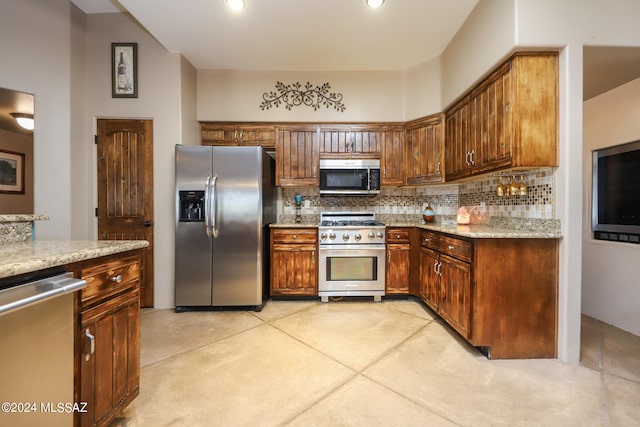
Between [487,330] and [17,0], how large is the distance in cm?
519

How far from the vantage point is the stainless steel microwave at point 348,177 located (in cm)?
339

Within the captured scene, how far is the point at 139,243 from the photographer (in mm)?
1435

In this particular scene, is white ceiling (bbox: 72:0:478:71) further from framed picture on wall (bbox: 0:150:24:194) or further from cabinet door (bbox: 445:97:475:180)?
framed picture on wall (bbox: 0:150:24:194)

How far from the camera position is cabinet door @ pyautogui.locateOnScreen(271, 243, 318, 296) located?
3.16 metres

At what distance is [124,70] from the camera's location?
2967mm

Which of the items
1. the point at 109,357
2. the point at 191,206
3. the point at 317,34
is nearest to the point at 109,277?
the point at 109,357

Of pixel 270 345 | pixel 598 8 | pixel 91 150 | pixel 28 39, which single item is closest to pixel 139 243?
pixel 270 345

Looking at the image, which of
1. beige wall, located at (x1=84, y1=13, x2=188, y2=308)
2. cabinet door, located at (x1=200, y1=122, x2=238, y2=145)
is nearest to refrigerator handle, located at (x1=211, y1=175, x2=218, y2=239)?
beige wall, located at (x1=84, y1=13, x2=188, y2=308)

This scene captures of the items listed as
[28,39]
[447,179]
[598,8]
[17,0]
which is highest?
[17,0]

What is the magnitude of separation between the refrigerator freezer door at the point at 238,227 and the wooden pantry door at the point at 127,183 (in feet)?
2.76

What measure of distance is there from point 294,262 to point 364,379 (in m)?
1.66

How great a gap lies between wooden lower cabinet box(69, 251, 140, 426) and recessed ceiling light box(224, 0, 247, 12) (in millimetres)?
2221

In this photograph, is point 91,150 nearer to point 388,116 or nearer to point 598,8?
point 388,116

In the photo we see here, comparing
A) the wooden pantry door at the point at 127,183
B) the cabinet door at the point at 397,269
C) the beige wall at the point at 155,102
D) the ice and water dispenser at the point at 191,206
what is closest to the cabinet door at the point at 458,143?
the cabinet door at the point at 397,269
